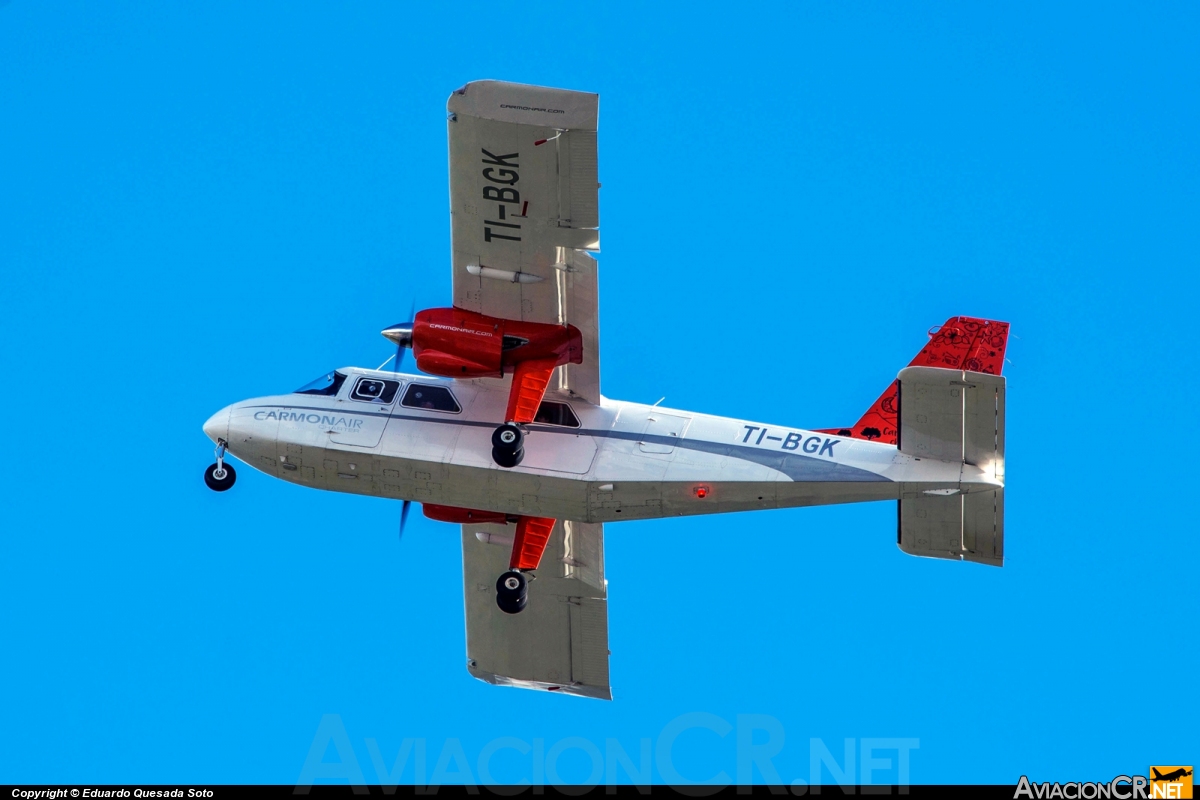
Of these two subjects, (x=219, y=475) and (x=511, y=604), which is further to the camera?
(x=219, y=475)

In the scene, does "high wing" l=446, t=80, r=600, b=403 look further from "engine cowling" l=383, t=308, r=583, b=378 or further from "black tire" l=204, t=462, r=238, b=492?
"black tire" l=204, t=462, r=238, b=492

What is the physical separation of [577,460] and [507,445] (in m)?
1.40

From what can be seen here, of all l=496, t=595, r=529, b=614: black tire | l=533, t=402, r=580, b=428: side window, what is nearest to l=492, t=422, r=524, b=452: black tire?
l=533, t=402, r=580, b=428: side window

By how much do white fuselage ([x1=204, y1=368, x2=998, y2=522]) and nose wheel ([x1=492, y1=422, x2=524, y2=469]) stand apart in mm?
497

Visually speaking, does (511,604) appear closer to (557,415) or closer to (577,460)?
(577,460)

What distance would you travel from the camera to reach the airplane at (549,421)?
2797 centimetres

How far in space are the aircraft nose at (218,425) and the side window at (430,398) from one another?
3.35 m

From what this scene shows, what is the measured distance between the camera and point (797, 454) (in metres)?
28.9

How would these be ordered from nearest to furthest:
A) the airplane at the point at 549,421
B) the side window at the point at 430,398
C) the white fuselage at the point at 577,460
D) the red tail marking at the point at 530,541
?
the airplane at the point at 549,421, the white fuselage at the point at 577,460, the side window at the point at 430,398, the red tail marking at the point at 530,541

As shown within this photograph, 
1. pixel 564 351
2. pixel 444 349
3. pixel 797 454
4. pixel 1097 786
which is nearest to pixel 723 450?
pixel 797 454

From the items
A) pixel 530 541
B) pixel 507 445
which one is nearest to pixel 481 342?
pixel 507 445

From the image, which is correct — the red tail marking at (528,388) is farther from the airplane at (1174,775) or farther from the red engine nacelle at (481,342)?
the airplane at (1174,775)

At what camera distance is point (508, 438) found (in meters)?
28.6

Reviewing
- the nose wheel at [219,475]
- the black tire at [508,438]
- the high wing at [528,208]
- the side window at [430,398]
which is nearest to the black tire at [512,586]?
the black tire at [508,438]
